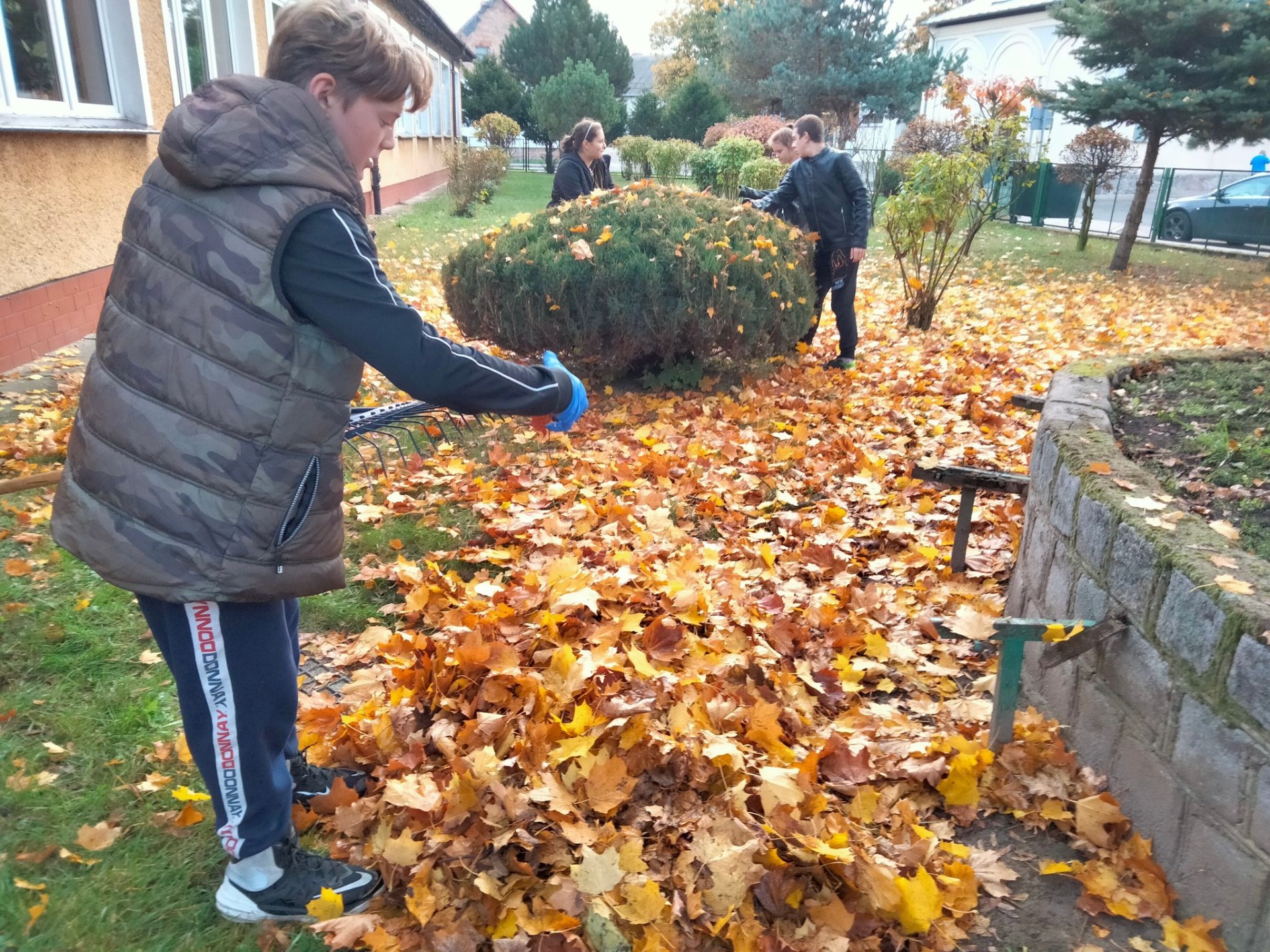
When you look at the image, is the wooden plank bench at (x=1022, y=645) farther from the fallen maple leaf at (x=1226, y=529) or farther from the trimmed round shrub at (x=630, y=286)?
the trimmed round shrub at (x=630, y=286)

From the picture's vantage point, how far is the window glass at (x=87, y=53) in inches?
265

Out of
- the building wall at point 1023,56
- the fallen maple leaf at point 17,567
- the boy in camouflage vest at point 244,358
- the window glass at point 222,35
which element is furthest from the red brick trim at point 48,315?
the building wall at point 1023,56

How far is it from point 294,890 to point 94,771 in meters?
0.86

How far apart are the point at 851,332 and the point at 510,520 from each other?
379 cm

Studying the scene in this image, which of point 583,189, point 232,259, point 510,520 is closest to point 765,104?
point 583,189

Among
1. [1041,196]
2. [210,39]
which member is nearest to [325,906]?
[210,39]

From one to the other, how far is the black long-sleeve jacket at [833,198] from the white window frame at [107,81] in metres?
5.19

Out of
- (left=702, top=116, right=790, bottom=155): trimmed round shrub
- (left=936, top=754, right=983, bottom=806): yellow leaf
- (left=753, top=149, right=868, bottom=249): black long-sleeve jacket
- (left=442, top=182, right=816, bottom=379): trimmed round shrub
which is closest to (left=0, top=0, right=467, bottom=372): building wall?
(left=442, top=182, right=816, bottom=379): trimmed round shrub

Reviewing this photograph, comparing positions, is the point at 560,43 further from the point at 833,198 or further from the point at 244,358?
the point at 244,358

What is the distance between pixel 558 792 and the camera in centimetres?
212

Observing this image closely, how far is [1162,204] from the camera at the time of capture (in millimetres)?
16734

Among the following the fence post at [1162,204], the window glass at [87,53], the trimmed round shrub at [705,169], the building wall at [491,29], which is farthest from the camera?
the building wall at [491,29]

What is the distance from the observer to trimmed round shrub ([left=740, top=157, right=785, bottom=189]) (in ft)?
48.8

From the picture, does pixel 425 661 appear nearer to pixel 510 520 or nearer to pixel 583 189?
pixel 510 520
